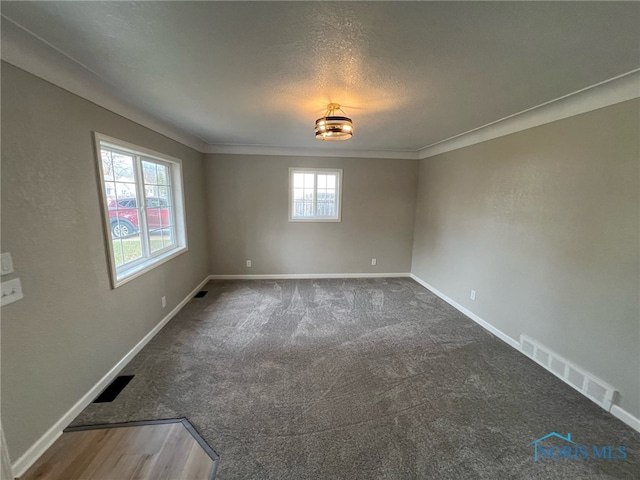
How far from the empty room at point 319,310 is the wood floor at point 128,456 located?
0.04 ft

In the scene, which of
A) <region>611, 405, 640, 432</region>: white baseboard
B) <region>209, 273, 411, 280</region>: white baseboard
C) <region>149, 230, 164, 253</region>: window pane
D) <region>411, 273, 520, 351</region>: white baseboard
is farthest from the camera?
<region>209, 273, 411, 280</region>: white baseboard

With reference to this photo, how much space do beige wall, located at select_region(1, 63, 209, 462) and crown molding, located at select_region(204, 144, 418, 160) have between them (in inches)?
78.2

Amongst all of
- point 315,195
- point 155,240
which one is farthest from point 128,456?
point 315,195

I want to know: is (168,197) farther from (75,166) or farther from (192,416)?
(192,416)

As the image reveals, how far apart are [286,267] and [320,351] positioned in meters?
2.34

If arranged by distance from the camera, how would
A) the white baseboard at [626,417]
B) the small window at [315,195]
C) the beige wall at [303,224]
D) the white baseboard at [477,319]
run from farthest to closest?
1. the small window at [315,195]
2. the beige wall at [303,224]
3. the white baseboard at [477,319]
4. the white baseboard at [626,417]

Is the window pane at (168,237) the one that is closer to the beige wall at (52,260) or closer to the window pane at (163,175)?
the window pane at (163,175)

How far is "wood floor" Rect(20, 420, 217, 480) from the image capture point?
1.38 metres

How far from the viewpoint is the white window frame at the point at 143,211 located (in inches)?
79.3

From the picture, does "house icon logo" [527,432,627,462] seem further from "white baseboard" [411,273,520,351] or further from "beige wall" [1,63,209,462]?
"beige wall" [1,63,209,462]

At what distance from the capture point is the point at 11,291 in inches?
52.7

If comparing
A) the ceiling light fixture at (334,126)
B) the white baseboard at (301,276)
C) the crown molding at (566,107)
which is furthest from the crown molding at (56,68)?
the crown molding at (566,107)

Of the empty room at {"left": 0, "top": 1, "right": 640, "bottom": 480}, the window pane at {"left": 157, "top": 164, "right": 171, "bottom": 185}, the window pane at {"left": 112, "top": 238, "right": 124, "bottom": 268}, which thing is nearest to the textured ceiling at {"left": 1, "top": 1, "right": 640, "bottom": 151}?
the empty room at {"left": 0, "top": 1, "right": 640, "bottom": 480}

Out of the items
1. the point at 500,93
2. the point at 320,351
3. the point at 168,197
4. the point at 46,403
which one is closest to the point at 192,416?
the point at 46,403
